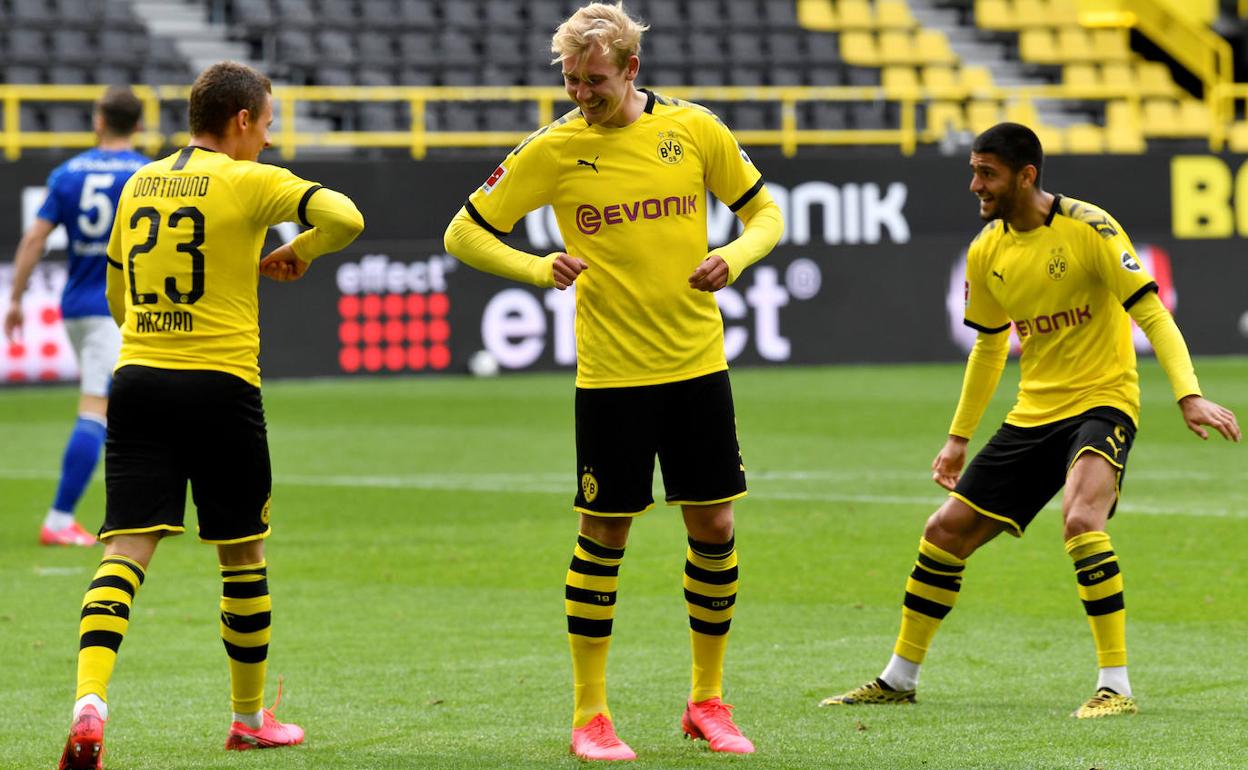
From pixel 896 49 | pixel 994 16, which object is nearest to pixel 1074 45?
pixel 994 16

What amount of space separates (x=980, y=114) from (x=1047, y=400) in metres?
A: 20.6

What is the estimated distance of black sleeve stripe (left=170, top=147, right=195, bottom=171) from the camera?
206 inches

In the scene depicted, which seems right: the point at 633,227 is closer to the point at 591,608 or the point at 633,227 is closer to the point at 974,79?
the point at 591,608

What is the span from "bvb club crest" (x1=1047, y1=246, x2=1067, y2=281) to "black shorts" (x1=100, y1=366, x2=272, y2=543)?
2575mm

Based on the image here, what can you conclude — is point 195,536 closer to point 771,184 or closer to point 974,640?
point 974,640

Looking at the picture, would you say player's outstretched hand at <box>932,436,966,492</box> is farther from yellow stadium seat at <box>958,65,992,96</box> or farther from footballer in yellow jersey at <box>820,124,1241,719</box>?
yellow stadium seat at <box>958,65,992,96</box>

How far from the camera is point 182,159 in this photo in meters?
5.27

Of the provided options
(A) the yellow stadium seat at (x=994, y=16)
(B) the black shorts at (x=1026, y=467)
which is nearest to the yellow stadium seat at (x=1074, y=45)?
(A) the yellow stadium seat at (x=994, y=16)

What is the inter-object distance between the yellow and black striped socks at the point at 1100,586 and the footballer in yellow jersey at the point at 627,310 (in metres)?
1.22

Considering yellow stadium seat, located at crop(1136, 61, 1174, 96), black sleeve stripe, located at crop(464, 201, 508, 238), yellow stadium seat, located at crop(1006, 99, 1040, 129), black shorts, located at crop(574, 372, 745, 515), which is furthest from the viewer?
yellow stadium seat, located at crop(1136, 61, 1174, 96)

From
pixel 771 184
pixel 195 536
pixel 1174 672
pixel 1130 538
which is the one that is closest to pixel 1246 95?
pixel 771 184

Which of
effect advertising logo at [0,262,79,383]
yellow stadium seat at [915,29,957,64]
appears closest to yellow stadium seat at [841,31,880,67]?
yellow stadium seat at [915,29,957,64]

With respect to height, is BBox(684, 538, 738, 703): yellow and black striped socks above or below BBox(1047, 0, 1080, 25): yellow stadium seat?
below

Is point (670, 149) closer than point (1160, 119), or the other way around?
point (670, 149)
